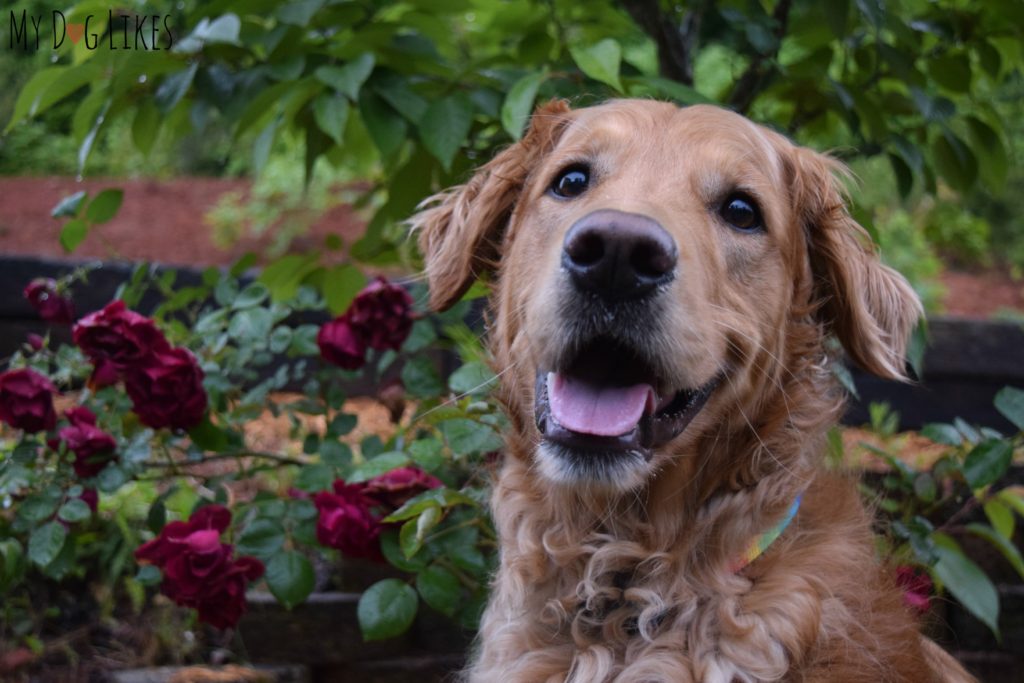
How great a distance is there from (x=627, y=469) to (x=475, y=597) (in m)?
1.05

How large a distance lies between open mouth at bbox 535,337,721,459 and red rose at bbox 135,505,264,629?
1077mm

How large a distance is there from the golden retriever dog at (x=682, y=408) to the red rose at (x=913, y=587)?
0.18 meters

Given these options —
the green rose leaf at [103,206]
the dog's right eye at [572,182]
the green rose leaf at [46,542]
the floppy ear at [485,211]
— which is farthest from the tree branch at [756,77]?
the green rose leaf at [46,542]

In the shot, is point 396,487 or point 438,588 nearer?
point 438,588

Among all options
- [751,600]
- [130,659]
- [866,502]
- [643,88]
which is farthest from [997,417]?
[130,659]

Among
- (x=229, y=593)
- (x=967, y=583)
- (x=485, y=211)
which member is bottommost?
(x=967, y=583)

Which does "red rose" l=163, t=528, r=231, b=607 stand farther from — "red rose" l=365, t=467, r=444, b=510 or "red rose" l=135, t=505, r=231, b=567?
"red rose" l=365, t=467, r=444, b=510

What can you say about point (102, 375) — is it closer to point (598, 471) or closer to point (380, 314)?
point (380, 314)

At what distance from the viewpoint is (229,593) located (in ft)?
9.05

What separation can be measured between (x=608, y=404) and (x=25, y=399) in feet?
5.36

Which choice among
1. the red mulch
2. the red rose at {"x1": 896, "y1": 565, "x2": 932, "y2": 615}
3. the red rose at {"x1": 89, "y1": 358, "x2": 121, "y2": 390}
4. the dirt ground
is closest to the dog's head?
the red rose at {"x1": 896, "y1": 565, "x2": 932, "y2": 615}

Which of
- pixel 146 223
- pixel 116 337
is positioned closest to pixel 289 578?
pixel 116 337

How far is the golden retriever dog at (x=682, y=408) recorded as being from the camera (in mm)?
2102

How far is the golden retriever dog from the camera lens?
2.10m
